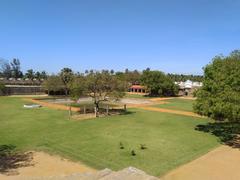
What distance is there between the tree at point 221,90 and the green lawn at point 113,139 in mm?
2433

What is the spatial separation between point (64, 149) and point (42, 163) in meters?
2.57

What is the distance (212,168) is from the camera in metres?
13.6

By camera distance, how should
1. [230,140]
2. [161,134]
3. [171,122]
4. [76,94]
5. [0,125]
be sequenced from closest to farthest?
[230,140] → [161,134] → [0,125] → [171,122] → [76,94]

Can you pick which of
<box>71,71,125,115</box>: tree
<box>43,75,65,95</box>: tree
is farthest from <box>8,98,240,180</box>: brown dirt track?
<box>43,75,65,95</box>: tree

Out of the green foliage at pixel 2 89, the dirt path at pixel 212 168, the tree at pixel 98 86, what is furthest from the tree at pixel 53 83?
the dirt path at pixel 212 168

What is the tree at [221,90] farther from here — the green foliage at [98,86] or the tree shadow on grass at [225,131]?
the green foliage at [98,86]

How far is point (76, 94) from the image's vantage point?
98.8 feet

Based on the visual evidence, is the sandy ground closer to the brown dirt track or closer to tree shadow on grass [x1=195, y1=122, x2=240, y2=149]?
the brown dirt track

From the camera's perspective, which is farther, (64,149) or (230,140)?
(230,140)

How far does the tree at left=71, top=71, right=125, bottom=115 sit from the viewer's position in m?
29.6

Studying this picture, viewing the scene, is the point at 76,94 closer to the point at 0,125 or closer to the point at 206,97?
the point at 0,125

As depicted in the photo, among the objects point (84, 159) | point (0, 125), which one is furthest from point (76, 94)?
point (84, 159)

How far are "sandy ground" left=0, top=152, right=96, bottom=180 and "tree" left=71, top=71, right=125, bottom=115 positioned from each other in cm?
1533

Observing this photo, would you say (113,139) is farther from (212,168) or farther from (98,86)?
(98,86)
